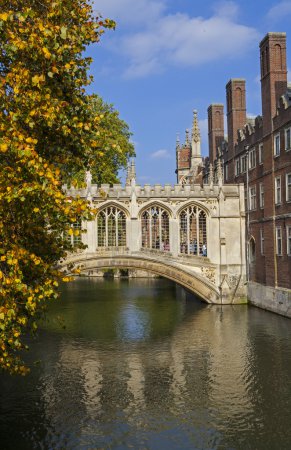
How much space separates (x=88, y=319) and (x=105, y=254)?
4821mm

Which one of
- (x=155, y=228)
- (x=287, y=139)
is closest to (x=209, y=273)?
(x=155, y=228)

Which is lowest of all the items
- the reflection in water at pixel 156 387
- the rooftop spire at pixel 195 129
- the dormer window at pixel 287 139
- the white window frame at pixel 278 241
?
the reflection in water at pixel 156 387

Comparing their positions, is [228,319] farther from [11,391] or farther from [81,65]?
[81,65]

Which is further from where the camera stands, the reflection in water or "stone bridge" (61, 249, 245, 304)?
"stone bridge" (61, 249, 245, 304)

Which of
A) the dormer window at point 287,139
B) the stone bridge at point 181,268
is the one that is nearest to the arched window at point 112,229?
the stone bridge at point 181,268

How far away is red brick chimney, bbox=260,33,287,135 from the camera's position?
29.2 m

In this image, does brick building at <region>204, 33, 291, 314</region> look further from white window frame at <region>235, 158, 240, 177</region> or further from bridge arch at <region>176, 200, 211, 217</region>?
bridge arch at <region>176, 200, 211, 217</region>

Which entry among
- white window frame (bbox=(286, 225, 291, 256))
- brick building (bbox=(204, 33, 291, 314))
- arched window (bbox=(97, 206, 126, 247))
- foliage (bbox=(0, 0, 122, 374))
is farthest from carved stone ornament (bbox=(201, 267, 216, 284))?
foliage (bbox=(0, 0, 122, 374))

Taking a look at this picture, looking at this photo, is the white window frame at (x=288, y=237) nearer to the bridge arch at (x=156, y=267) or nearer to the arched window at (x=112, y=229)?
the bridge arch at (x=156, y=267)

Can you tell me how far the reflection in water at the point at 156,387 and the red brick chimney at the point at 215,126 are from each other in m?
19.8

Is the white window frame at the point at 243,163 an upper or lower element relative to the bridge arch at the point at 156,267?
upper

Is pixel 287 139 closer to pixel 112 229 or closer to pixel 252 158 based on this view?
pixel 252 158

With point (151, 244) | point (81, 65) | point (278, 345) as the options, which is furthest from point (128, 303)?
point (81, 65)

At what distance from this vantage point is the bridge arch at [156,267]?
31.9m
